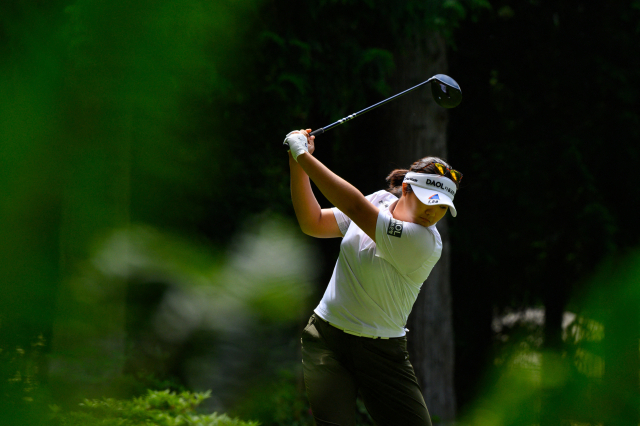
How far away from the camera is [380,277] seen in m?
2.81

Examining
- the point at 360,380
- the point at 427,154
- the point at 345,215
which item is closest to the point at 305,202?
the point at 345,215

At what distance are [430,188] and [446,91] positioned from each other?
626 millimetres

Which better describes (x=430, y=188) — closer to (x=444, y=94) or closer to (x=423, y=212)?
(x=423, y=212)

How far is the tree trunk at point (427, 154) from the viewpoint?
23.0 feet

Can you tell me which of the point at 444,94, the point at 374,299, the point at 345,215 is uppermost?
the point at 444,94

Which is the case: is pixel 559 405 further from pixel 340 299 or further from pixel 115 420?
pixel 340 299

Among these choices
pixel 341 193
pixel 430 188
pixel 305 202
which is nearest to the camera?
pixel 341 193

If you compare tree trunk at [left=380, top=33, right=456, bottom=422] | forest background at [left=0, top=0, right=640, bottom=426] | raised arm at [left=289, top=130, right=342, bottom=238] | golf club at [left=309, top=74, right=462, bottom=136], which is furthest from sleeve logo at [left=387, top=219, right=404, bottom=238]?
tree trunk at [left=380, top=33, right=456, bottom=422]

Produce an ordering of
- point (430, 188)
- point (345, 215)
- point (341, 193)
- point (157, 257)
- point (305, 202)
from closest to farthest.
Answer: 1. point (157, 257)
2. point (341, 193)
3. point (430, 188)
4. point (305, 202)
5. point (345, 215)

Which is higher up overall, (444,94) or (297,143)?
(444,94)

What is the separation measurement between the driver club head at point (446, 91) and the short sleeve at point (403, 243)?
27.8 inches

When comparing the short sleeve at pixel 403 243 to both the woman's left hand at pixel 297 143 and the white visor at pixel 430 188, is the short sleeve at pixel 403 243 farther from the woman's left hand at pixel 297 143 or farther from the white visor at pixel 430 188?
the woman's left hand at pixel 297 143

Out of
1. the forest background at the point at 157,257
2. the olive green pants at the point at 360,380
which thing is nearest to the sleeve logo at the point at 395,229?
the olive green pants at the point at 360,380

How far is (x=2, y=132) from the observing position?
1.78 ft
